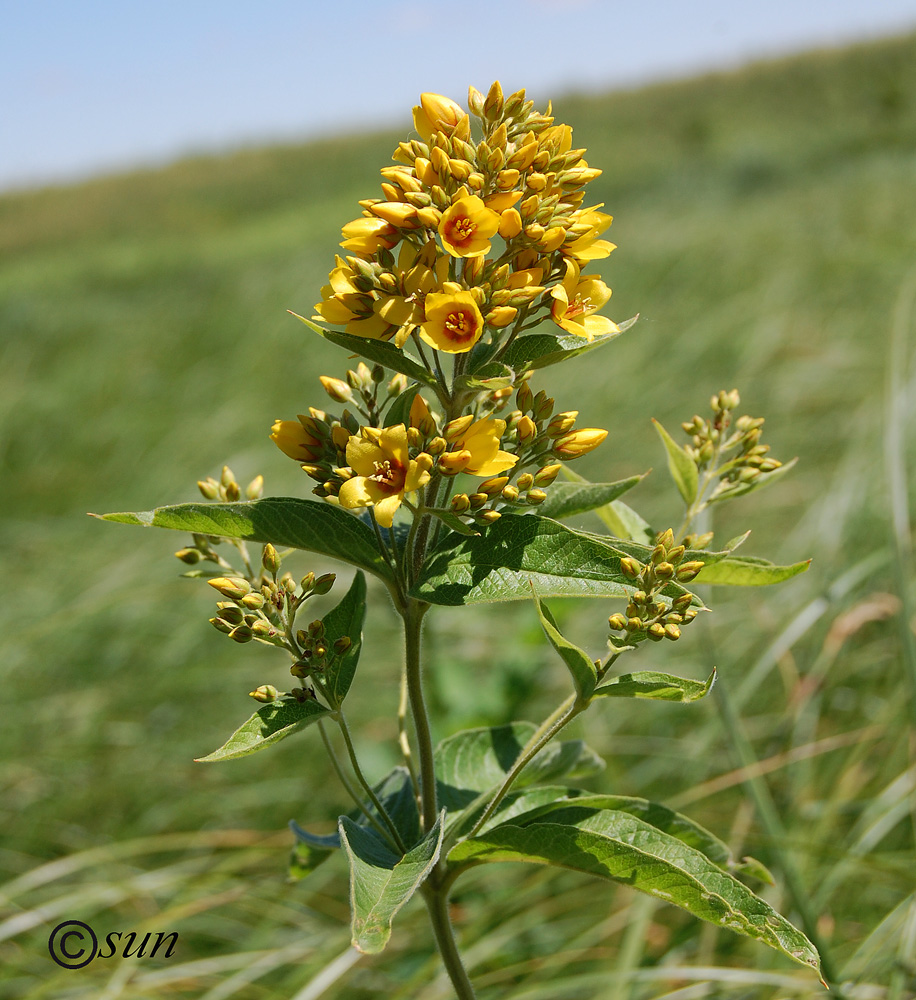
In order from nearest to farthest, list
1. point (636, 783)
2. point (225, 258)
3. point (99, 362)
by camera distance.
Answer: point (636, 783) < point (99, 362) < point (225, 258)

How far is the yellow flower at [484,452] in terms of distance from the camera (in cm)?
83

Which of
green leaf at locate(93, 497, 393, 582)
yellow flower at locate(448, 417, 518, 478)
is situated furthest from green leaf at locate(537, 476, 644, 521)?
green leaf at locate(93, 497, 393, 582)

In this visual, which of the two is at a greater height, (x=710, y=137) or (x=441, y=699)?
(x=710, y=137)

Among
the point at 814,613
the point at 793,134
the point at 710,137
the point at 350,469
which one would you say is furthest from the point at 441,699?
the point at 710,137

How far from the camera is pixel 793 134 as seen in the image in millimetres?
22188

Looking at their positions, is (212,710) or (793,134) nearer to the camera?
(212,710)

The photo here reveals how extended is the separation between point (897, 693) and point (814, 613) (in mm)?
344

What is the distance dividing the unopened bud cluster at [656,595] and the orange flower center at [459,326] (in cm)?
28

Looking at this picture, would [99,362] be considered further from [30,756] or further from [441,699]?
[441,699]

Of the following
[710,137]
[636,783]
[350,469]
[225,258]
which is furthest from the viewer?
[710,137]

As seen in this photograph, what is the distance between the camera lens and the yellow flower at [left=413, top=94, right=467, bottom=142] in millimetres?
928

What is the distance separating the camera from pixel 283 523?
0.84 meters

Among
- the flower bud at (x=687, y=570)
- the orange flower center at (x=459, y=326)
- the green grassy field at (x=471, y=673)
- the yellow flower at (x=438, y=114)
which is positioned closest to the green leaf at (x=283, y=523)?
the orange flower center at (x=459, y=326)

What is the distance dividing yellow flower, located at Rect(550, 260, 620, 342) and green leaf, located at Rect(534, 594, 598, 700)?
0.30m
